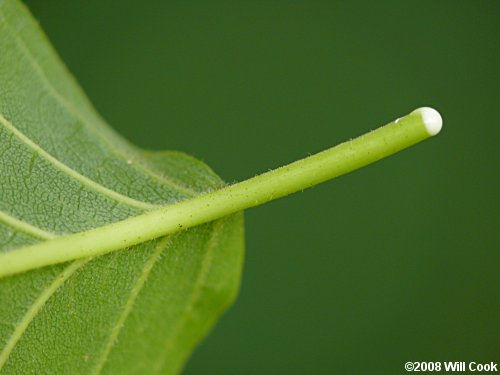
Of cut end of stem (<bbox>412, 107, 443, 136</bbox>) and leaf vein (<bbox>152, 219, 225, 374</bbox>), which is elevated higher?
cut end of stem (<bbox>412, 107, 443, 136</bbox>)

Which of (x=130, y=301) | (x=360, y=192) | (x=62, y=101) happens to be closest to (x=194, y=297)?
(x=130, y=301)

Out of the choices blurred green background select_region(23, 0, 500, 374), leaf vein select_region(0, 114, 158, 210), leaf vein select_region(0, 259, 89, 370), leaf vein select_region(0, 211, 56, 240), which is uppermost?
blurred green background select_region(23, 0, 500, 374)

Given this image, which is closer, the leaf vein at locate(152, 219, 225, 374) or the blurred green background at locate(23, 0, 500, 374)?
the leaf vein at locate(152, 219, 225, 374)

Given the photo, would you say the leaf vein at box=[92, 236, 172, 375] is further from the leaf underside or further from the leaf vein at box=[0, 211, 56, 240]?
the leaf vein at box=[0, 211, 56, 240]

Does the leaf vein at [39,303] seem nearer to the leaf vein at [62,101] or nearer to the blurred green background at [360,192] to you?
the leaf vein at [62,101]

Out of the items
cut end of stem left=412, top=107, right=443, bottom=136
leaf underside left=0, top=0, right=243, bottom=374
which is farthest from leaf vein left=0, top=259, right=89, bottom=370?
cut end of stem left=412, top=107, right=443, bottom=136

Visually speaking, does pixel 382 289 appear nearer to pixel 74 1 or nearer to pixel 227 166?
pixel 227 166
